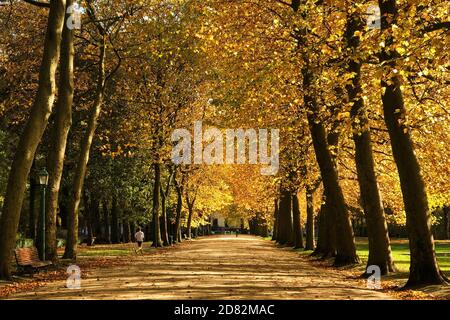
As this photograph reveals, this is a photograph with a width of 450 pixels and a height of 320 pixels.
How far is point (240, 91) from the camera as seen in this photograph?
2472 centimetres

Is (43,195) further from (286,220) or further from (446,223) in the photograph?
(446,223)

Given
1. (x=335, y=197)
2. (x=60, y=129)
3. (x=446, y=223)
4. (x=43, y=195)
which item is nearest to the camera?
(x=60, y=129)

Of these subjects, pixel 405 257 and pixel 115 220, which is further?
pixel 115 220

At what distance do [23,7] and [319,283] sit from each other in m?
24.1

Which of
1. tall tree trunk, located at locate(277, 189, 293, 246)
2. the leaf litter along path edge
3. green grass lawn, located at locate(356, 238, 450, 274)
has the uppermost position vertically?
tall tree trunk, located at locate(277, 189, 293, 246)

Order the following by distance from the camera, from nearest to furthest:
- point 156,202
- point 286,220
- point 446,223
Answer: point 156,202 < point 286,220 < point 446,223

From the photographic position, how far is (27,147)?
18031 millimetres

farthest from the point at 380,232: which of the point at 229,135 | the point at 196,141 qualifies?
the point at 196,141

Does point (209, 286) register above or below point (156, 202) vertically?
below

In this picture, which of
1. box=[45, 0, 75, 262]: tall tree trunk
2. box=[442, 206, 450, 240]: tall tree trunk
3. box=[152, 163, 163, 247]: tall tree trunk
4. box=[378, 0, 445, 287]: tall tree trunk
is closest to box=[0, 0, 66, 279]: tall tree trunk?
box=[45, 0, 75, 262]: tall tree trunk

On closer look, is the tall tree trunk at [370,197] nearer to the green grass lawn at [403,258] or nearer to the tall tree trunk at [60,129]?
the green grass lawn at [403,258]

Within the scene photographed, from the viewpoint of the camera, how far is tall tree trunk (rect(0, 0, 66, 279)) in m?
17.6

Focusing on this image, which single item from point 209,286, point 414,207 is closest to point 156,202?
point 209,286

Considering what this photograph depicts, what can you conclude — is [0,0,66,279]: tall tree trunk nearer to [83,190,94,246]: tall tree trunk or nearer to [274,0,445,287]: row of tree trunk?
[274,0,445,287]: row of tree trunk
